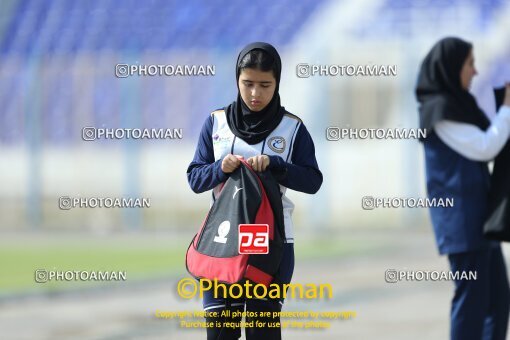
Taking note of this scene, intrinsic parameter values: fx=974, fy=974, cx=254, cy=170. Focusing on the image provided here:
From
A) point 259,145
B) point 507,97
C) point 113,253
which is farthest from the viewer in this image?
point 113,253

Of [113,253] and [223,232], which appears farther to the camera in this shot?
[113,253]

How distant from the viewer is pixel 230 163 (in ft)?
9.48

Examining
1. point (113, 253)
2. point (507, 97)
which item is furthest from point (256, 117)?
point (113, 253)

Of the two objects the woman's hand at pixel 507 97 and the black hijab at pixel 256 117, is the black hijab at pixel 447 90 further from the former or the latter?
the black hijab at pixel 256 117

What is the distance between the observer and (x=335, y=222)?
1045 cm

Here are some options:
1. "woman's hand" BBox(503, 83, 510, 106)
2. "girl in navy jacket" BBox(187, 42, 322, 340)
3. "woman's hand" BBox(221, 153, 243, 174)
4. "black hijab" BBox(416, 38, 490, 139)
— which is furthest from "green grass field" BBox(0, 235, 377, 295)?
"woman's hand" BBox(221, 153, 243, 174)

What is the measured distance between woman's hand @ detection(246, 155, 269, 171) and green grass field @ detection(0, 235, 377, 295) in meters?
5.02

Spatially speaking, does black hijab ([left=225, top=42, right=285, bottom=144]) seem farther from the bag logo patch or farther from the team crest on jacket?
the bag logo patch

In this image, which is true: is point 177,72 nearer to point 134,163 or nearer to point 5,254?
point 134,163

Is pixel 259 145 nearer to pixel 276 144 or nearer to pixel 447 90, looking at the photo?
pixel 276 144

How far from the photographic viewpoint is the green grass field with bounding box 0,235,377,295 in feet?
28.1

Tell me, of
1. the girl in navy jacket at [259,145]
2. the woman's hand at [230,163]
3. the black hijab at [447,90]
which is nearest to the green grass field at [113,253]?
the black hijab at [447,90]

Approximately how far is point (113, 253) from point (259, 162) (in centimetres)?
Result: 720

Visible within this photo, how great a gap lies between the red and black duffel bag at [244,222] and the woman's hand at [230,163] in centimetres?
2
